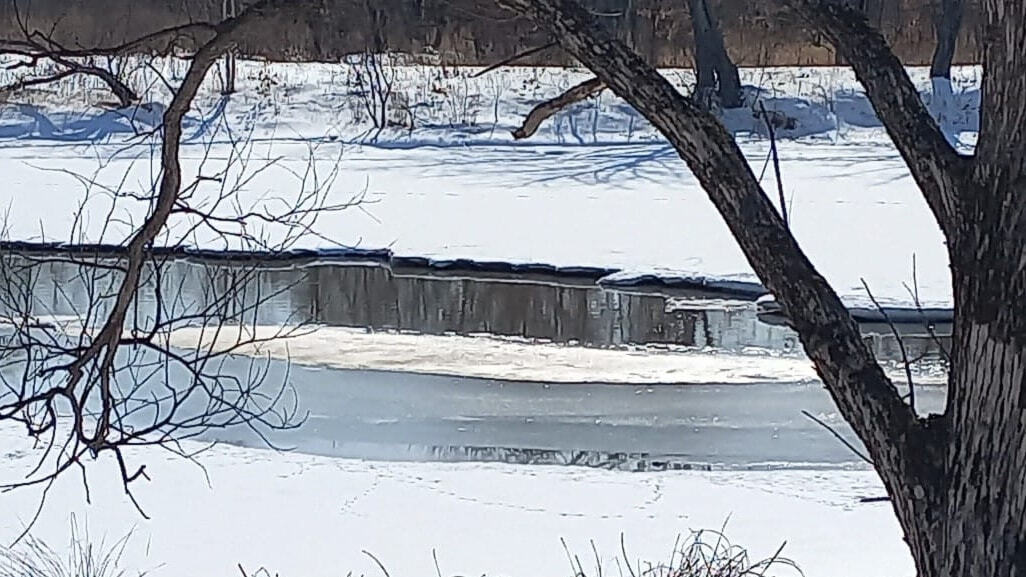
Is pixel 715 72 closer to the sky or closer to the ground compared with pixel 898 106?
closer to the sky

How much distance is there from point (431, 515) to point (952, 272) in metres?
3.82

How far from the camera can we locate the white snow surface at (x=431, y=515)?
4.94m

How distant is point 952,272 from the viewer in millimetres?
1885

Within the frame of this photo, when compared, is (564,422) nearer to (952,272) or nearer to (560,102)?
(560,102)

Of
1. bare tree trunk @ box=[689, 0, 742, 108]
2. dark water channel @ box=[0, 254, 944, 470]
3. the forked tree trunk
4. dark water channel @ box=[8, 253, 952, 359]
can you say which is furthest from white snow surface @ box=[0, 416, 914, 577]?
bare tree trunk @ box=[689, 0, 742, 108]

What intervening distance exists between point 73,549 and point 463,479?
1.72 meters

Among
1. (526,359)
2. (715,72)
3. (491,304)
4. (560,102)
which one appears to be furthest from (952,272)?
(715,72)

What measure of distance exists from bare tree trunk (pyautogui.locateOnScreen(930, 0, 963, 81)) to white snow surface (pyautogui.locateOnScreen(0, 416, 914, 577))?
1274 centimetres

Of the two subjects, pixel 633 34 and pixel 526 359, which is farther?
pixel 633 34

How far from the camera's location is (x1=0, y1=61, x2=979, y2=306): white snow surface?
1048cm

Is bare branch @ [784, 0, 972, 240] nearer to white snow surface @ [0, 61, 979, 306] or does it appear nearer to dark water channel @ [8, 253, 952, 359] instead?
white snow surface @ [0, 61, 979, 306]

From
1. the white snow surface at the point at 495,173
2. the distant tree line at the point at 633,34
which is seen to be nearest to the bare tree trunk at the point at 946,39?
the white snow surface at the point at 495,173

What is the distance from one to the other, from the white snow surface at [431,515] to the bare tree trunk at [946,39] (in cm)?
1274

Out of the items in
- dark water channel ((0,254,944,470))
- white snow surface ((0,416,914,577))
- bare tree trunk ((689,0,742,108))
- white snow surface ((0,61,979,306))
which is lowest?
white snow surface ((0,416,914,577))
